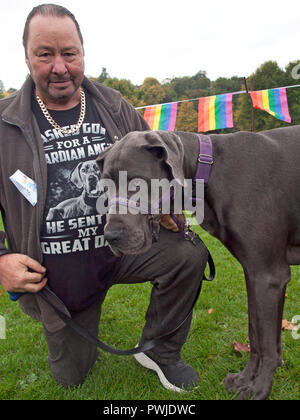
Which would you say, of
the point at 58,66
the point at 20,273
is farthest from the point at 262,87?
the point at 20,273

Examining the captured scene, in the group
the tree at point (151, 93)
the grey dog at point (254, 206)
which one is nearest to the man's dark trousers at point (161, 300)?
the grey dog at point (254, 206)

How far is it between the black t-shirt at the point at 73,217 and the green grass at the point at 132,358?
0.62 metres

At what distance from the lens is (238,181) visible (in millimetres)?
2430

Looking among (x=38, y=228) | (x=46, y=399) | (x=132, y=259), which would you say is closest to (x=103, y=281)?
(x=132, y=259)

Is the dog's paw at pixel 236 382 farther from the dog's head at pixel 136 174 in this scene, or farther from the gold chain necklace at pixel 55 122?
the gold chain necklace at pixel 55 122

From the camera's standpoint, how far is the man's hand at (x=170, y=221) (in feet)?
9.15

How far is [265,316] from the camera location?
241cm

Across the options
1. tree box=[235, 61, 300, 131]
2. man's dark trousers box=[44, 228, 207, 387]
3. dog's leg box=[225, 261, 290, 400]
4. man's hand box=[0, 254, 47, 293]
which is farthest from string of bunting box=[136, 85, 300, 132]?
tree box=[235, 61, 300, 131]

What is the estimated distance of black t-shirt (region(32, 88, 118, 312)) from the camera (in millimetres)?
2697

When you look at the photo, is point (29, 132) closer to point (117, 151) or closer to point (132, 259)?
point (117, 151)

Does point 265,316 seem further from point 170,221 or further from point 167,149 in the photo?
point 167,149

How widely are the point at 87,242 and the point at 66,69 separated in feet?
4.15

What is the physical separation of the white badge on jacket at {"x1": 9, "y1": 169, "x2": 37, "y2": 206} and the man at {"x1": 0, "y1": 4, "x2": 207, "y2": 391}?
0.5 inches

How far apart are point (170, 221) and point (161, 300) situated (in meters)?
0.62
